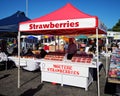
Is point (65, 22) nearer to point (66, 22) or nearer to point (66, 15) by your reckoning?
point (66, 22)

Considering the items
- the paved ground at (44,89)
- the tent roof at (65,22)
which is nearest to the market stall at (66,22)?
the tent roof at (65,22)

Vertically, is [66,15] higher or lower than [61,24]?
higher

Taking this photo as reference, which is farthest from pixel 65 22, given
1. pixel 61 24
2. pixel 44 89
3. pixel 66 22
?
pixel 44 89

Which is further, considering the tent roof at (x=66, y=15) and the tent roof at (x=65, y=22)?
the tent roof at (x=66, y=15)

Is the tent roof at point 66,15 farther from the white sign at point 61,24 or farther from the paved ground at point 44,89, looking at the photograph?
the paved ground at point 44,89

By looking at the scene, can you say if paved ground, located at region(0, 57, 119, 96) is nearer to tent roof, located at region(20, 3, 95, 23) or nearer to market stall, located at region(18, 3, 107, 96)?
market stall, located at region(18, 3, 107, 96)

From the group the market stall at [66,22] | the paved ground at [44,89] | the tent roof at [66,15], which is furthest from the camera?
the paved ground at [44,89]

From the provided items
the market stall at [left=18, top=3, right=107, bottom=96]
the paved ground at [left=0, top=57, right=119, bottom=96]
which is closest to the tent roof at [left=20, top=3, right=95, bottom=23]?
the market stall at [left=18, top=3, right=107, bottom=96]

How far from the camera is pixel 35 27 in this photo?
206 inches

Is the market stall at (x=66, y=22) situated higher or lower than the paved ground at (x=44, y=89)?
higher

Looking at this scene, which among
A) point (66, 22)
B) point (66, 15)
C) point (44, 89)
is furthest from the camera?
point (44, 89)

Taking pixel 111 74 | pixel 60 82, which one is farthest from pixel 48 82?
pixel 111 74

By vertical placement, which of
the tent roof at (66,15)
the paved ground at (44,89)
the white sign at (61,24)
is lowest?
the paved ground at (44,89)

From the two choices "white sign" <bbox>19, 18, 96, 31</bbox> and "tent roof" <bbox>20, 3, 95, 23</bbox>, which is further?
"tent roof" <bbox>20, 3, 95, 23</bbox>
